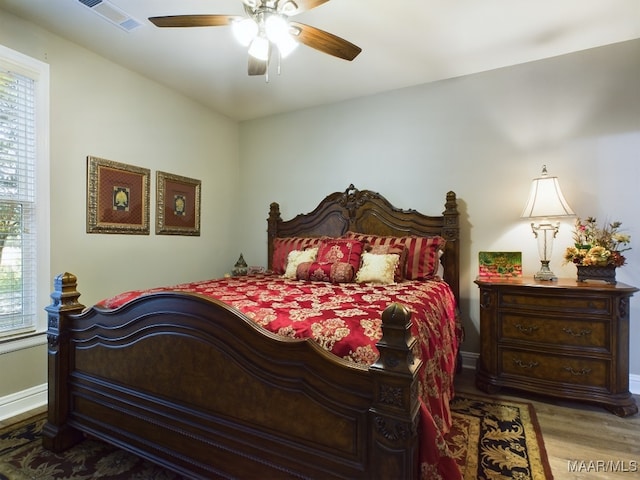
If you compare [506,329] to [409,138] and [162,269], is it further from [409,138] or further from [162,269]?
[162,269]

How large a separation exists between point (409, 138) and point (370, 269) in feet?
4.96

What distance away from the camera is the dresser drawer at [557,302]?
2.18 metres

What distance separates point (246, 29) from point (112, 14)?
1.20m

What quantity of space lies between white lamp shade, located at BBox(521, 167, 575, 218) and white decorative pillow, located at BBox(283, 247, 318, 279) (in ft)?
5.71

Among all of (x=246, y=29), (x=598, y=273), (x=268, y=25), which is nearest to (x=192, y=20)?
(x=246, y=29)

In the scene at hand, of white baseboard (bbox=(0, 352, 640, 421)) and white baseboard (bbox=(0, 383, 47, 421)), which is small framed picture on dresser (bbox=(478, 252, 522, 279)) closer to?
white baseboard (bbox=(0, 352, 640, 421))

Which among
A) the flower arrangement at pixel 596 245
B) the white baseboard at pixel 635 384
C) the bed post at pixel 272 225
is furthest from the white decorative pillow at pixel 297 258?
the white baseboard at pixel 635 384

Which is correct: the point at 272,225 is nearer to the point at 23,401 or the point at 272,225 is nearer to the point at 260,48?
the point at 260,48

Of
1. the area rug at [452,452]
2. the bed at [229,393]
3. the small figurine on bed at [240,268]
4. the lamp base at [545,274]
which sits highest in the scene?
the lamp base at [545,274]

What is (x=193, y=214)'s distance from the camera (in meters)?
3.60

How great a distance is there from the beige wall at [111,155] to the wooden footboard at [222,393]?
920 millimetres

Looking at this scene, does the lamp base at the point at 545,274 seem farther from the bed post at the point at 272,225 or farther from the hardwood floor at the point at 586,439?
the bed post at the point at 272,225

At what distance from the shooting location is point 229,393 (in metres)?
1.36

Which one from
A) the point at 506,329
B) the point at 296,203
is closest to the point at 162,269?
the point at 296,203
